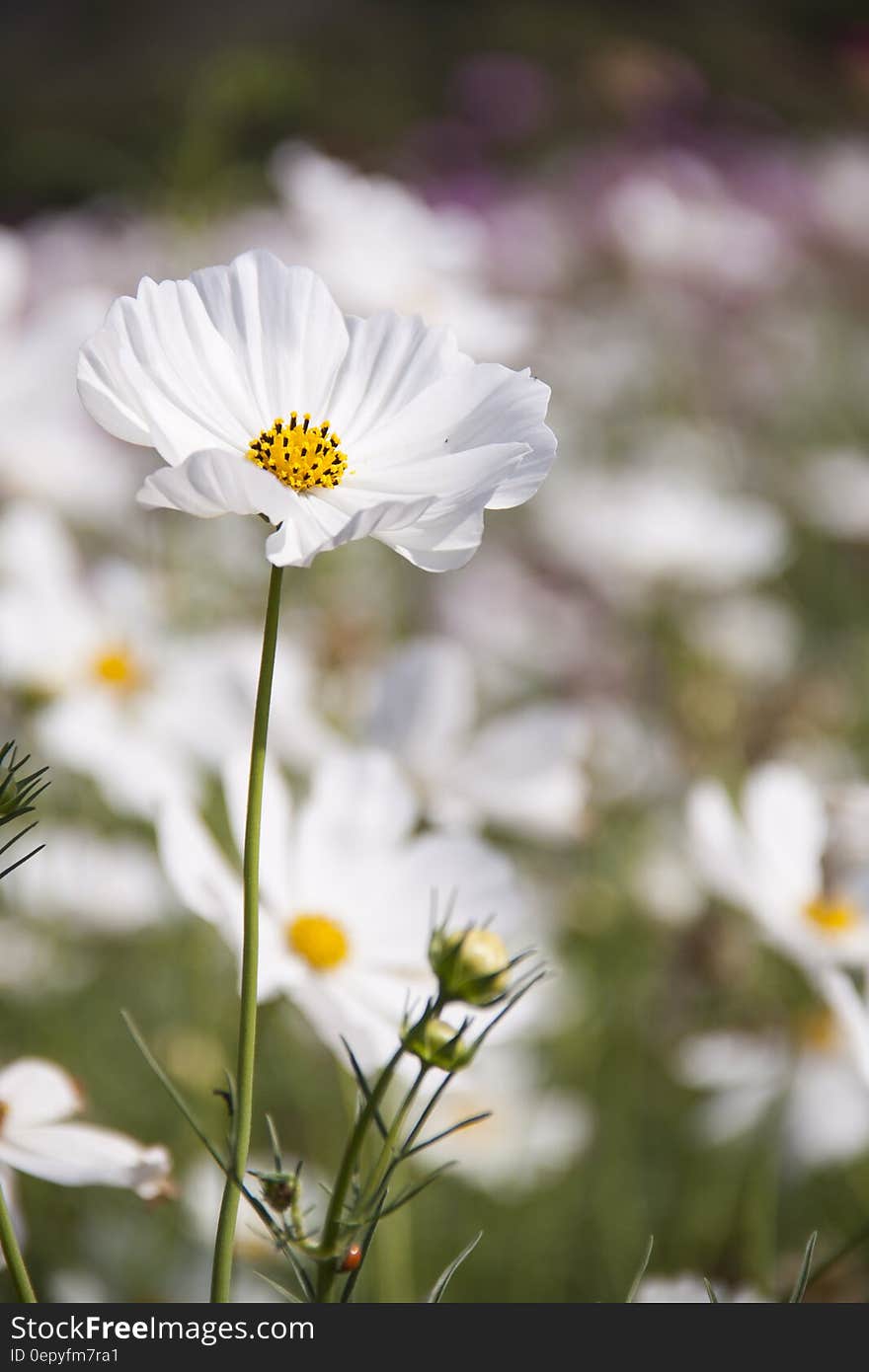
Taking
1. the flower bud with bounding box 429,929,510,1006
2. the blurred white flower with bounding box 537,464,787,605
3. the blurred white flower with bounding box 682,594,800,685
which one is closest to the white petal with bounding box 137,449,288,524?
the flower bud with bounding box 429,929,510,1006

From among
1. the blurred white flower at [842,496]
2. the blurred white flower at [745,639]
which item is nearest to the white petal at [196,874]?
the blurred white flower at [745,639]

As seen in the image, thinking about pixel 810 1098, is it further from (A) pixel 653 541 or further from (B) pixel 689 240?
(B) pixel 689 240

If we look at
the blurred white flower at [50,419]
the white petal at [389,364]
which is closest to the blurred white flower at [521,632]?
the blurred white flower at [50,419]

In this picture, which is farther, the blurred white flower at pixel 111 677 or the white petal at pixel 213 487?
the blurred white flower at pixel 111 677

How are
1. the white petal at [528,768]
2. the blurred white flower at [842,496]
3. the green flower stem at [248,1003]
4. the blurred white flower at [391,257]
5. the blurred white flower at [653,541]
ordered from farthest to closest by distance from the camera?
1. the blurred white flower at [842,496]
2. the blurred white flower at [653,541]
3. the blurred white flower at [391,257]
4. the white petal at [528,768]
5. the green flower stem at [248,1003]

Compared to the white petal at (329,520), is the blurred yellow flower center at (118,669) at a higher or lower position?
higher

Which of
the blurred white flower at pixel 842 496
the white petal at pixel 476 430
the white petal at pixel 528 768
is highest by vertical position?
the blurred white flower at pixel 842 496

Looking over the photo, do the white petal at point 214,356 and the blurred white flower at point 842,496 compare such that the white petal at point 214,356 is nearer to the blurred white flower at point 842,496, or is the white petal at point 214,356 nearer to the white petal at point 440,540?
the white petal at point 440,540

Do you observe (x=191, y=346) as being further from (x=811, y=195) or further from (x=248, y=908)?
(x=811, y=195)

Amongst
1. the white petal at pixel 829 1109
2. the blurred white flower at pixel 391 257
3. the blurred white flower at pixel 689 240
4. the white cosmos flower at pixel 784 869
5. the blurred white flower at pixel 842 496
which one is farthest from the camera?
the blurred white flower at pixel 689 240
